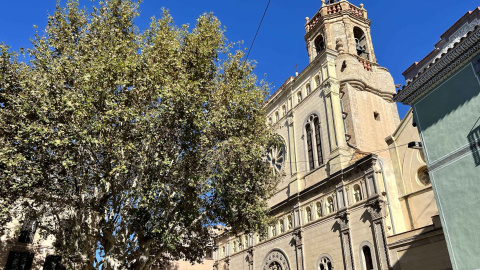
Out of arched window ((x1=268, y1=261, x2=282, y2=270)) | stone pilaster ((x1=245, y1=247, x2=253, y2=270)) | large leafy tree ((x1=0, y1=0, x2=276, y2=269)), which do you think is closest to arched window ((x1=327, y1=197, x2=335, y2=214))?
arched window ((x1=268, y1=261, x2=282, y2=270))

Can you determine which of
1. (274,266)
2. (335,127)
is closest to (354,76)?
(335,127)

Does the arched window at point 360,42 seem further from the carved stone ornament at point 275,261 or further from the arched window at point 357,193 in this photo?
the carved stone ornament at point 275,261

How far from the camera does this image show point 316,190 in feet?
76.5

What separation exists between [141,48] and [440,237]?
49.7 ft

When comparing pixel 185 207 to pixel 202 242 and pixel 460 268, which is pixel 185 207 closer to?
pixel 202 242

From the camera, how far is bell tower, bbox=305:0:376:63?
30703mm

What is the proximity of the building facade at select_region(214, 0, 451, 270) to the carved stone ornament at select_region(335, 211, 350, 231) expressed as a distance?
2.3 inches

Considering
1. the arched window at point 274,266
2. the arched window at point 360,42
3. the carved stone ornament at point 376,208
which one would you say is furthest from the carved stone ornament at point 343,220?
the arched window at point 360,42

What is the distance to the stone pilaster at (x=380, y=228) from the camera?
679 inches

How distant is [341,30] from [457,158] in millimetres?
23055

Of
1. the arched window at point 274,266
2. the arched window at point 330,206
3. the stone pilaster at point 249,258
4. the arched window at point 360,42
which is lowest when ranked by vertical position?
the arched window at point 274,266

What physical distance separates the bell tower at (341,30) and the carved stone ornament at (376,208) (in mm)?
15185

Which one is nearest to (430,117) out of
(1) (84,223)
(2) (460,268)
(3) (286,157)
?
(2) (460,268)

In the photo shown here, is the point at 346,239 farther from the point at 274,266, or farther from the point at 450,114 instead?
the point at 450,114
